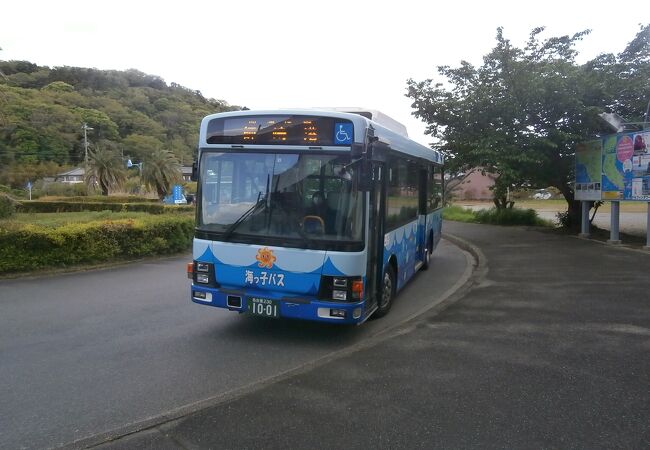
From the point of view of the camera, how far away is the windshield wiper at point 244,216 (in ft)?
19.5

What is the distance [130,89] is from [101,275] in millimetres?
108132

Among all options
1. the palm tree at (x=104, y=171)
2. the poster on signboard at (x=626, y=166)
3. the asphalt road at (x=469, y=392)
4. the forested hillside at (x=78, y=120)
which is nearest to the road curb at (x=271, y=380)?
the asphalt road at (x=469, y=392)

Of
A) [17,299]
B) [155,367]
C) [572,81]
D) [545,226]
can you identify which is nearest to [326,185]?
[155,367]

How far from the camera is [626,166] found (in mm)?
13062

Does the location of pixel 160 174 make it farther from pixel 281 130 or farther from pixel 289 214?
pixel 289 214

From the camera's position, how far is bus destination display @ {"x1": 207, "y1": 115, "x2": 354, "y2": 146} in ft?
19.1

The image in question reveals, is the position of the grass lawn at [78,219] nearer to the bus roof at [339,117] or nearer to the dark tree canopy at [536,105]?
the bus roof at [339,117]

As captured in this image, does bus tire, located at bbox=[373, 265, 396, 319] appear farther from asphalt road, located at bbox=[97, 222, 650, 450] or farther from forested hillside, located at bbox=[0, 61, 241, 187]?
forested hillside, located at bbox=[0, 61, 241, 187]

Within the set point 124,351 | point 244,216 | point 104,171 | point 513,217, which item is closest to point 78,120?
point 104,171

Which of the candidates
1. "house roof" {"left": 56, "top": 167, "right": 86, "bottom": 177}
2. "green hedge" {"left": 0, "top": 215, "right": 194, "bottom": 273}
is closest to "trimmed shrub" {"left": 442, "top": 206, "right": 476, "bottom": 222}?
"green hedge" {"left": 0, "top": 215, "right": 194, "bottom": 273}

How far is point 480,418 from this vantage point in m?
3.98

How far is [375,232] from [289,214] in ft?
3.79

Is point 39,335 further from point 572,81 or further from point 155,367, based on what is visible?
point 572,81

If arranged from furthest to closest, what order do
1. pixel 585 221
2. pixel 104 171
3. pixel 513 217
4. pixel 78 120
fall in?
pixel 78 120, pixel 104 171, pixel 513 217, pixel 585 221
